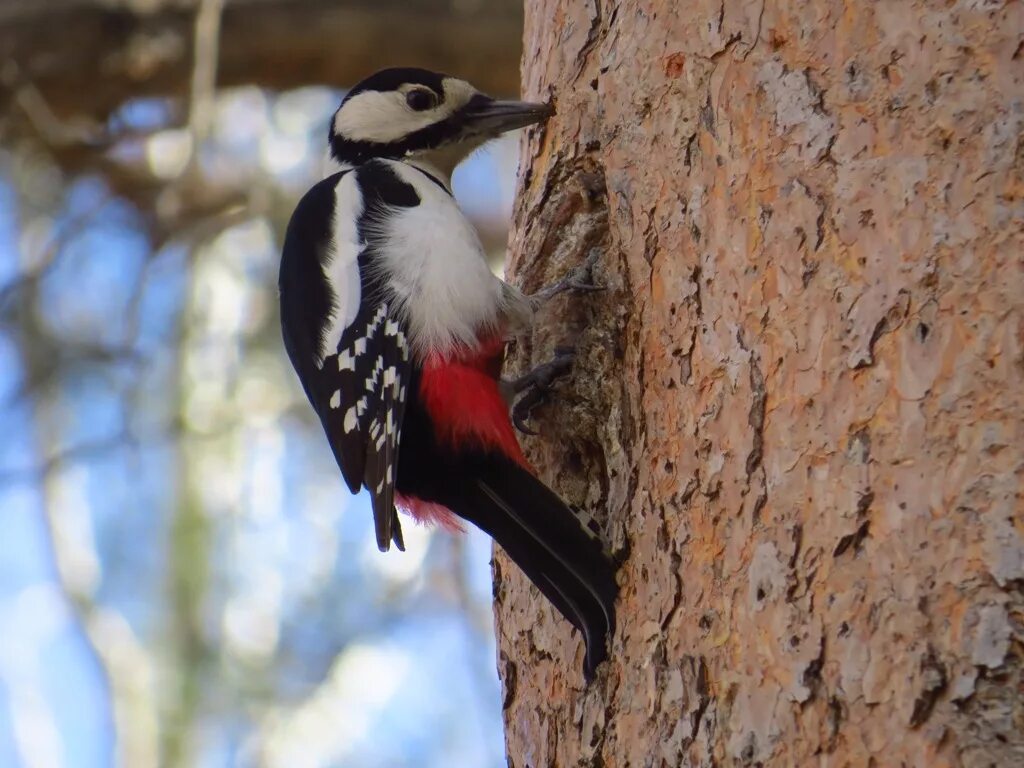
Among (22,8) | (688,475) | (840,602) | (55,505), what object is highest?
(22,8)

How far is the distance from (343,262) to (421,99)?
1.72 ft

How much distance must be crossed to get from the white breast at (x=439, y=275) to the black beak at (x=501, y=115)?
0.19m

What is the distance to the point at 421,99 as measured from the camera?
2996 millimetres

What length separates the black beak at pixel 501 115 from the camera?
2615mm

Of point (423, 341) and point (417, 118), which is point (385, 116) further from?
point (423, 341)

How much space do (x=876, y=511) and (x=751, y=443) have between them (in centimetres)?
25

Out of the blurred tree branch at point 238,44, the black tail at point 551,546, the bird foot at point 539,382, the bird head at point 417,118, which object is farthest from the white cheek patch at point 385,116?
the blurred tree branch at point 238,44

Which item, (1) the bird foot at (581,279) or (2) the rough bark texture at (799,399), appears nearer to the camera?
(2) the rough bark texture at (799,399)

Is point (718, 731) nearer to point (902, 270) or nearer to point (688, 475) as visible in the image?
point (688, 475)

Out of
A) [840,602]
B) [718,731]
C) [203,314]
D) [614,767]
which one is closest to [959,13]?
[840,602]

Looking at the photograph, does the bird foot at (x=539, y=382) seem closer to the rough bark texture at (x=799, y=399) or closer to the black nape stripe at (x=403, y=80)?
the rough bark texture at (x=799, y=399)

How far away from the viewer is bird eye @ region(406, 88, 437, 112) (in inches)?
118

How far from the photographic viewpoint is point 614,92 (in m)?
2.38

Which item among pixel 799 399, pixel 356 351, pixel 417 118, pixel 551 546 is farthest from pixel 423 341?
pixel 799 399
